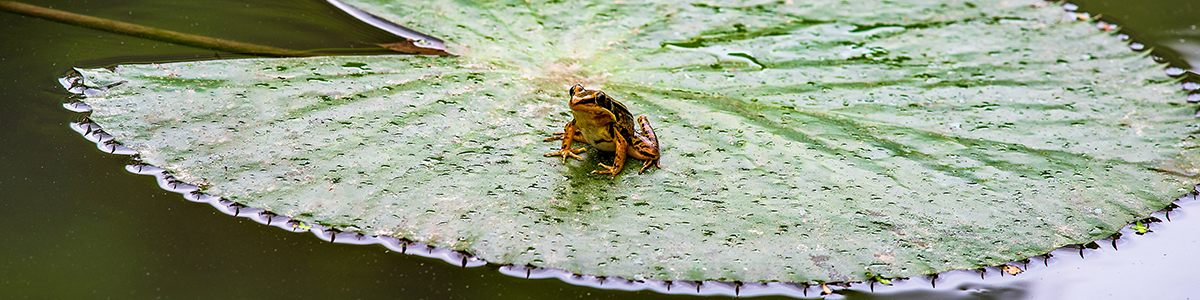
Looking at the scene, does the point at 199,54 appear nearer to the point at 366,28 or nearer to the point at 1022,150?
the point at 366,28

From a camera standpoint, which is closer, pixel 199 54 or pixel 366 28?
pixel 199 54

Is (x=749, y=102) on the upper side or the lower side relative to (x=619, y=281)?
upper

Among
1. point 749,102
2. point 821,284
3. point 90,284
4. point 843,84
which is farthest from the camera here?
point 843,84

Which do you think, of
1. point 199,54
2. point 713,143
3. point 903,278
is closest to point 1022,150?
point 903,278

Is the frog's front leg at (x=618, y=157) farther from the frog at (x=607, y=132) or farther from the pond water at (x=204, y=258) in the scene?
the pond water at (x=204, y=258)

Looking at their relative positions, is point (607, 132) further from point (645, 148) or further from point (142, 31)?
point (142, 31)

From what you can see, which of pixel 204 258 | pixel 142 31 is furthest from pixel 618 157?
pixel 142 31

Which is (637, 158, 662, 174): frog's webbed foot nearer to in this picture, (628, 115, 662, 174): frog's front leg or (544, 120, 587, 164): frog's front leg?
(628, 115, 662, 174): frog's front leg
